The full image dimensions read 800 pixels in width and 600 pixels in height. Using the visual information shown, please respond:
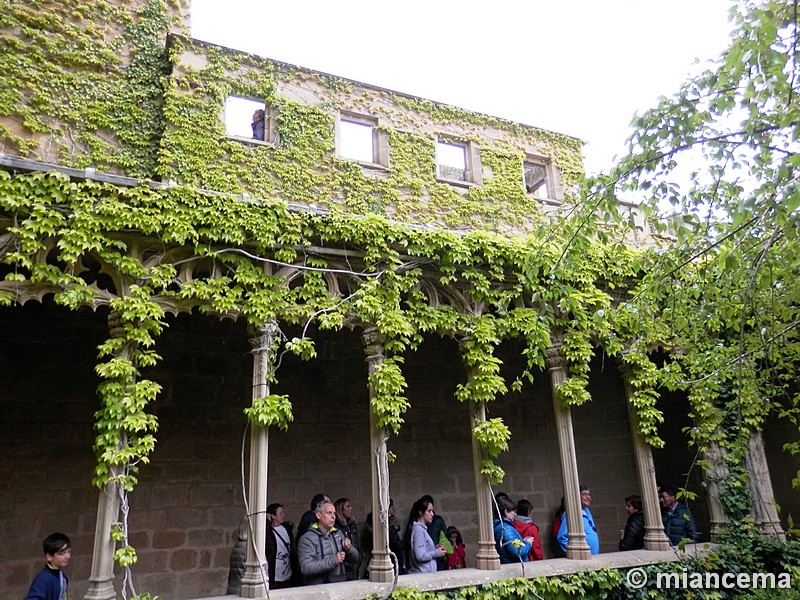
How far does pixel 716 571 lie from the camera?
Result: 23.3 ft

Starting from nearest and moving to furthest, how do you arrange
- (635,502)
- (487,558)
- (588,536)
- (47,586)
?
(47,586), (487,558), (588,536), (635,502)

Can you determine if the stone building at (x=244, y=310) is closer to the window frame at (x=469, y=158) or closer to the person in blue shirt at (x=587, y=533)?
the window frame at (x=469, y=158)

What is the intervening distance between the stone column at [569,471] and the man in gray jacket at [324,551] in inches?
91.0

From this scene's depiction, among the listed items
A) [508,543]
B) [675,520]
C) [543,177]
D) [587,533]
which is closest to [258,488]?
[508,543]

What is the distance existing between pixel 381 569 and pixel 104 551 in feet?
7.50

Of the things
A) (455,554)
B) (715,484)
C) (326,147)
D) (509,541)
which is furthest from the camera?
(326,147)

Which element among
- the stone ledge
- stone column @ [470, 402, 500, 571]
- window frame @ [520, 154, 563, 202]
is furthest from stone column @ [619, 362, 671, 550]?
window frame @ [520, 154, 563, 202]

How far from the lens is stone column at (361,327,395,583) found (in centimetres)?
581

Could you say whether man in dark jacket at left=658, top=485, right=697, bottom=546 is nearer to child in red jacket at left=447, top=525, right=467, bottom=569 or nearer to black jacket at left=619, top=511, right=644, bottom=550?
black jacket at left=619, top=511, right=644, bottom=550

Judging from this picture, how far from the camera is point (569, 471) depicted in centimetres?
711

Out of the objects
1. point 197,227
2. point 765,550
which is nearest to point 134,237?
point 197,227

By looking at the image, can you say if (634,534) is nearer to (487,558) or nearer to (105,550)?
(487,558)

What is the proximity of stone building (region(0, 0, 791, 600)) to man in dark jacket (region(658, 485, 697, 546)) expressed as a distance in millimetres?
305

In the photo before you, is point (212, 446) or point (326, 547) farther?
point (212, 446)
